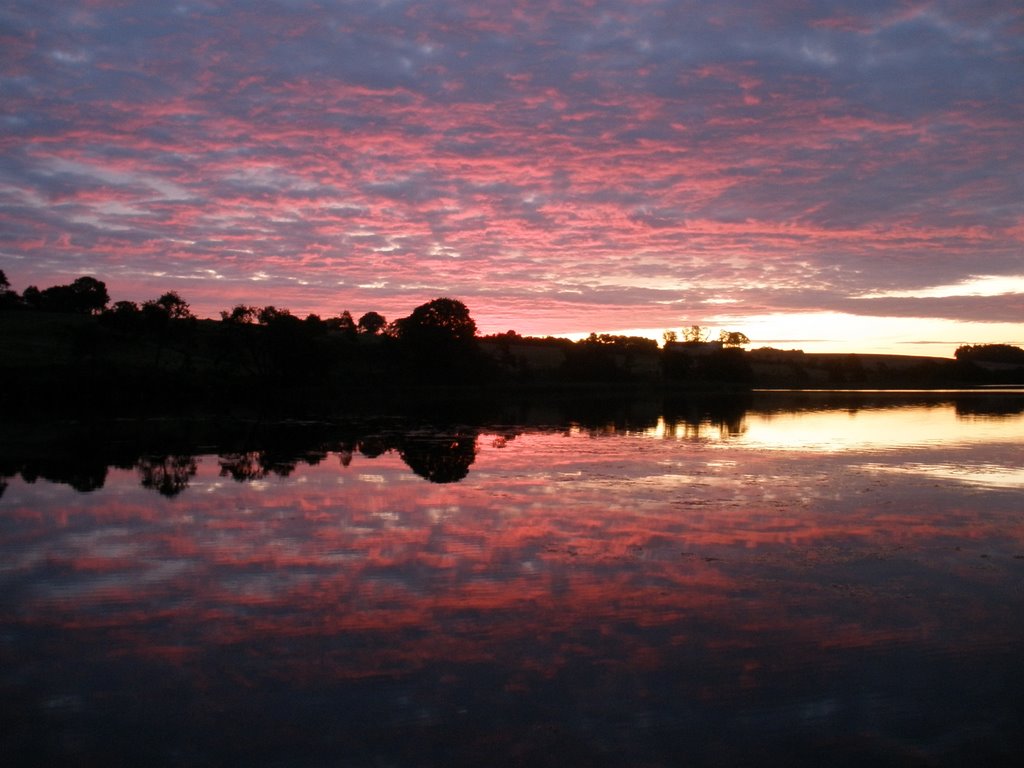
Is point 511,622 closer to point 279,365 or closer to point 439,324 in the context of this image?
point 279,365

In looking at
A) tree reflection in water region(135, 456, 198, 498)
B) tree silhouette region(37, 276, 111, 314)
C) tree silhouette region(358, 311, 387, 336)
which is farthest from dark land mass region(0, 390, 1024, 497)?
tree silhouette region(358, 311, 387, 336)

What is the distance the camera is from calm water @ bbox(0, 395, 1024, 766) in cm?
634

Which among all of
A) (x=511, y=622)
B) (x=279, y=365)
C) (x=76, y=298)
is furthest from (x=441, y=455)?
(x=76, y=298)

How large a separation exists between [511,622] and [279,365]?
196ft

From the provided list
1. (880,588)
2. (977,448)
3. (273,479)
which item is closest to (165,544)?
(273,479)

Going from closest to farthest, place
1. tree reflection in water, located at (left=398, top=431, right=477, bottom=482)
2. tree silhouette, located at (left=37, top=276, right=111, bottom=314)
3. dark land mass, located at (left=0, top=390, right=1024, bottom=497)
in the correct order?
tree reflection in water, located at (left=398, top=431, right=477, bottom=482) < dark land mass, located at (left=0, top=390, right=1024, bottom=497) < tree silhouette, located at (left=37, top=276, right=111, bottom=314)

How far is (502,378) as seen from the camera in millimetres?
79000

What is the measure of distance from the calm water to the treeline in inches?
1322

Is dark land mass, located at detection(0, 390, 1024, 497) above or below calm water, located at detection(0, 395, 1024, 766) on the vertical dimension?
above

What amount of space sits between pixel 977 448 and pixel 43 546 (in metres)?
25.1

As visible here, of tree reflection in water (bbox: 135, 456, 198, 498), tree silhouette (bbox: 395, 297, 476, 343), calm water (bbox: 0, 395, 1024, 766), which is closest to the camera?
calm water (bbox: 0, 395, 1024, 766)

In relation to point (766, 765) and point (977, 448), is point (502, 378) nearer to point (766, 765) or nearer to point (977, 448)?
point (977, 448)

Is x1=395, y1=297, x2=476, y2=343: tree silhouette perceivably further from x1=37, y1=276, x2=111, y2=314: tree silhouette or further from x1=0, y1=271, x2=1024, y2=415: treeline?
x1=37, y1=276, x2=111, y2=314: tree silhouette

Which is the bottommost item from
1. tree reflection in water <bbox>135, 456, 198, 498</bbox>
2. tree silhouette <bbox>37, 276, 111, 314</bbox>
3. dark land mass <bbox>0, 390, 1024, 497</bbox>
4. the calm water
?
the calm water
